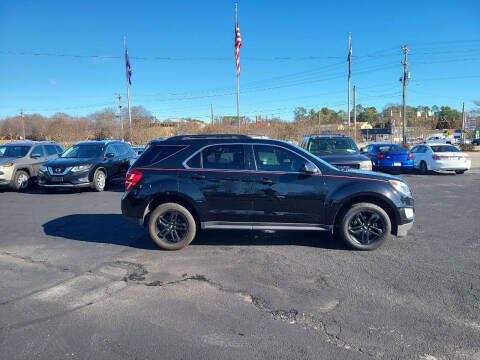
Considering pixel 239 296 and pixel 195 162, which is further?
pixel 195 162

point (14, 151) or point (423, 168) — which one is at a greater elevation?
point (14, 151)

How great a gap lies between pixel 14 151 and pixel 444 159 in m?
17.8

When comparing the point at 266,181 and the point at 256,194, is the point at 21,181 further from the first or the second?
the point at 266,181

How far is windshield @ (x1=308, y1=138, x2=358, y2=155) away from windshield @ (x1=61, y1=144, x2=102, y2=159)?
733cm

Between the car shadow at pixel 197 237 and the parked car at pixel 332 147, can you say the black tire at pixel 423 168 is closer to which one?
the parked car at pixel 332 147

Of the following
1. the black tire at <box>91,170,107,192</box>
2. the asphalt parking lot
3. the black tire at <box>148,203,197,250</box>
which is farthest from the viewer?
the black tire at <box>91,170,107,192</box>

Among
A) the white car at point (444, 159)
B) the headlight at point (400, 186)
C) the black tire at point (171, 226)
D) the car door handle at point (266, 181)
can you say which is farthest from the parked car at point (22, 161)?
the white car at point (444, 159)

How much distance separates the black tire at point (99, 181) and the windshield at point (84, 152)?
679mm

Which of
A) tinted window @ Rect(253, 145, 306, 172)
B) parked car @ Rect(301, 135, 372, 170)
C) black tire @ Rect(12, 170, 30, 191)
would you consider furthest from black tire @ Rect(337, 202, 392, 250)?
black tire @ Rect(12, 170, 30, 191)

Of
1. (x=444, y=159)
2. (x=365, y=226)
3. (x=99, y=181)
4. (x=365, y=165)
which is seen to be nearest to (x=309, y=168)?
(x=365, y=226)

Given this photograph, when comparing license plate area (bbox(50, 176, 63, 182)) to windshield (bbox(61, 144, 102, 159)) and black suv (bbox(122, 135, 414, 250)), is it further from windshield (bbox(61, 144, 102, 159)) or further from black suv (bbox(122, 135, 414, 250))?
black suv (bbox(122, 135, 414, 250))

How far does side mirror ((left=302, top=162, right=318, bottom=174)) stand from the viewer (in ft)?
17.4

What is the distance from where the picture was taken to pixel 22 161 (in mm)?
12516

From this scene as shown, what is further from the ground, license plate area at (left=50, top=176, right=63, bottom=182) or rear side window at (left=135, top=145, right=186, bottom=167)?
rear side window at (left=135, top=145, right=186, bottom=167)
